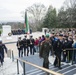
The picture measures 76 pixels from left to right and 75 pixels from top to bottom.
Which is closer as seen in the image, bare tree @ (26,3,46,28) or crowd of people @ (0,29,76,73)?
crowd of people @ (0,29,76,73)

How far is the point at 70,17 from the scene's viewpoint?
44938 mm

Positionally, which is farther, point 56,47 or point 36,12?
point 36,12

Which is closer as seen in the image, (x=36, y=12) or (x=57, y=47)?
(x=57, y=47)

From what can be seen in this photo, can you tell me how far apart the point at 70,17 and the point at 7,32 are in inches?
693

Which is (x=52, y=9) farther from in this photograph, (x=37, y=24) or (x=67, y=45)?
(x=67, y=45)

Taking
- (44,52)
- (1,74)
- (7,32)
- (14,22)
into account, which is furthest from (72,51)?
(14,22)

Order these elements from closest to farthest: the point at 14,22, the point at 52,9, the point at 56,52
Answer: the point at 56,52, the point at 52,9, the point at 14,22

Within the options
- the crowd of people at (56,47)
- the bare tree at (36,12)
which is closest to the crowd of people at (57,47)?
the crowd of people at (56,47)

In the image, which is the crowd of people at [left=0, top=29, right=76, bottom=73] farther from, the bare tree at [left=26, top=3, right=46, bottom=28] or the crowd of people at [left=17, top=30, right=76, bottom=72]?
the bare tree at [left=26, top=3, right=46, bottom=28]

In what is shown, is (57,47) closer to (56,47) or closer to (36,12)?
(56,47)

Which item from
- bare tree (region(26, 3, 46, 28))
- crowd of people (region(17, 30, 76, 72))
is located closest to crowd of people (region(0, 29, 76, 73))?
crowd of people (region(17, 30, 76, 72))

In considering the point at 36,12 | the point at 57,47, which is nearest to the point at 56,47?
the point at 57,47

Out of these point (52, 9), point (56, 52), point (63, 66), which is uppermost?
point (52, 9)

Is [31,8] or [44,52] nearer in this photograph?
[44,52]
